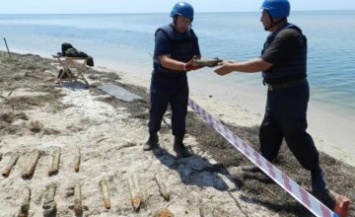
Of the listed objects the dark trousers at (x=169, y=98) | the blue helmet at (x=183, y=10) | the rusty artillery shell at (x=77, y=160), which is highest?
the blue helmet at (x=183, y=10)

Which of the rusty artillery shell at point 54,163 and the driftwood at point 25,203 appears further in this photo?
the rusty artillery shell at point 54,163

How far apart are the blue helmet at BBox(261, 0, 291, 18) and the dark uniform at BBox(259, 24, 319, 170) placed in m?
0.16

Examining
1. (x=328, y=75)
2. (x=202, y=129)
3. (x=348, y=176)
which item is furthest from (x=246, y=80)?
(x=348, y=176)

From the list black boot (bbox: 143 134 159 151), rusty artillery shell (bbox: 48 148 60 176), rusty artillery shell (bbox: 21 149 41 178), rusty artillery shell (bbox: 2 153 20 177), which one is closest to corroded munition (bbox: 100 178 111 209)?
rusty artillery shell (bbox: 48 148 60 176)

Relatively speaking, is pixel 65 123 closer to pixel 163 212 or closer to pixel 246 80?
pixel 163 212

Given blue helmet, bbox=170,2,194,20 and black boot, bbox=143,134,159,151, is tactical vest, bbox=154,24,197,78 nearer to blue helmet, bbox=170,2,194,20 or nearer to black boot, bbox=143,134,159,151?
blue helmet, bbox=170,2,194,20

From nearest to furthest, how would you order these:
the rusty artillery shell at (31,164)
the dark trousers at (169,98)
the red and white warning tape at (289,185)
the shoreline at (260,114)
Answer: the red and white warning tape at (289,185)
the rusty artillery shell at (31,164)
the dark trousers at (169,98)
the shoreline at (260,114)

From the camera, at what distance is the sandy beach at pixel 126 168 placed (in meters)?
4.93

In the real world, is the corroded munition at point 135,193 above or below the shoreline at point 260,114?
above

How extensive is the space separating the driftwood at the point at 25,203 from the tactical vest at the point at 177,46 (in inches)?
96.4

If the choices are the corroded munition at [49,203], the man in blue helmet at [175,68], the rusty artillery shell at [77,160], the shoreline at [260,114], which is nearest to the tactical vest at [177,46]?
the man in blue helmet at [175,68]

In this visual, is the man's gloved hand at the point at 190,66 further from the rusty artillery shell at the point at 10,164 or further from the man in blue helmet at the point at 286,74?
the rusty artillery shell at the point at 10,164

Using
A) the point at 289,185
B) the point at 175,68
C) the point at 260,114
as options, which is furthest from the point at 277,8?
the point at 260,114

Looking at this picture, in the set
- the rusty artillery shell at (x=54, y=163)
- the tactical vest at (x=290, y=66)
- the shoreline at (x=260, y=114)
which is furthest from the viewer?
the shoreline at (x=260, y=114)
